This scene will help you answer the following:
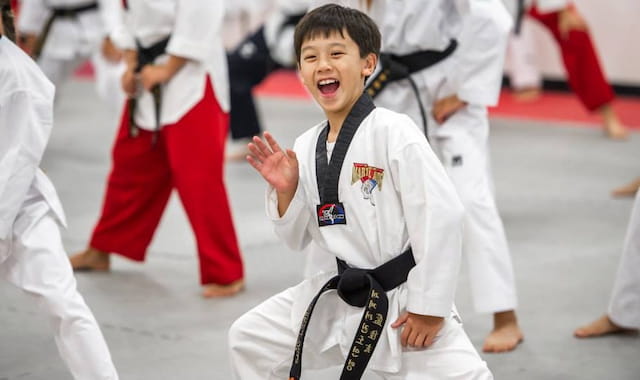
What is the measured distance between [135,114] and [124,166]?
0.21 meters

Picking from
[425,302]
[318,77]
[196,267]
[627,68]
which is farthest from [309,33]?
[627,68]

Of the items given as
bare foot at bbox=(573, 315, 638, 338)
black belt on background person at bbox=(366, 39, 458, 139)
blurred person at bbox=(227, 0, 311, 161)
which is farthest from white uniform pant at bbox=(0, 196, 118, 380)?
blurred person at bbox=(227, 0, 311, 161)

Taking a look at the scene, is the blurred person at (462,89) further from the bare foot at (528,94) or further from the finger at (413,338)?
the bare foot at (528,94)

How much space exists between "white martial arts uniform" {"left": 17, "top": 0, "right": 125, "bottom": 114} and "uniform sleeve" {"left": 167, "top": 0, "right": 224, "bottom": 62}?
6.55 ft

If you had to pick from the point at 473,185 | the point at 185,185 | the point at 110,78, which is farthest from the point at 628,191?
the point at 110,78

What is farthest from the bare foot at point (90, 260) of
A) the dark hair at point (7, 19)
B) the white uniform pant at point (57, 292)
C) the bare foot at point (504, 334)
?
Result: the bare foot at point (504, 334)

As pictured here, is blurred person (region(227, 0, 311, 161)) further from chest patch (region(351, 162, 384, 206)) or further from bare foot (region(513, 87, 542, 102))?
chest patch (region(351, 162, 384, 206))

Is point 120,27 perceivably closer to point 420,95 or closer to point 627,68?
point 420,95

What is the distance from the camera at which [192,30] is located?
3762 millimetres

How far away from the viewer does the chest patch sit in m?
2.42

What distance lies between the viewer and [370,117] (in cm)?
248

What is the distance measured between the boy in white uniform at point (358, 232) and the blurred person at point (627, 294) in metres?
1.00

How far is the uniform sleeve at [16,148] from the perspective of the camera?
8.67ft

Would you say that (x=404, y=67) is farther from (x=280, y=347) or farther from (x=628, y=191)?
(x=628, y=191)
